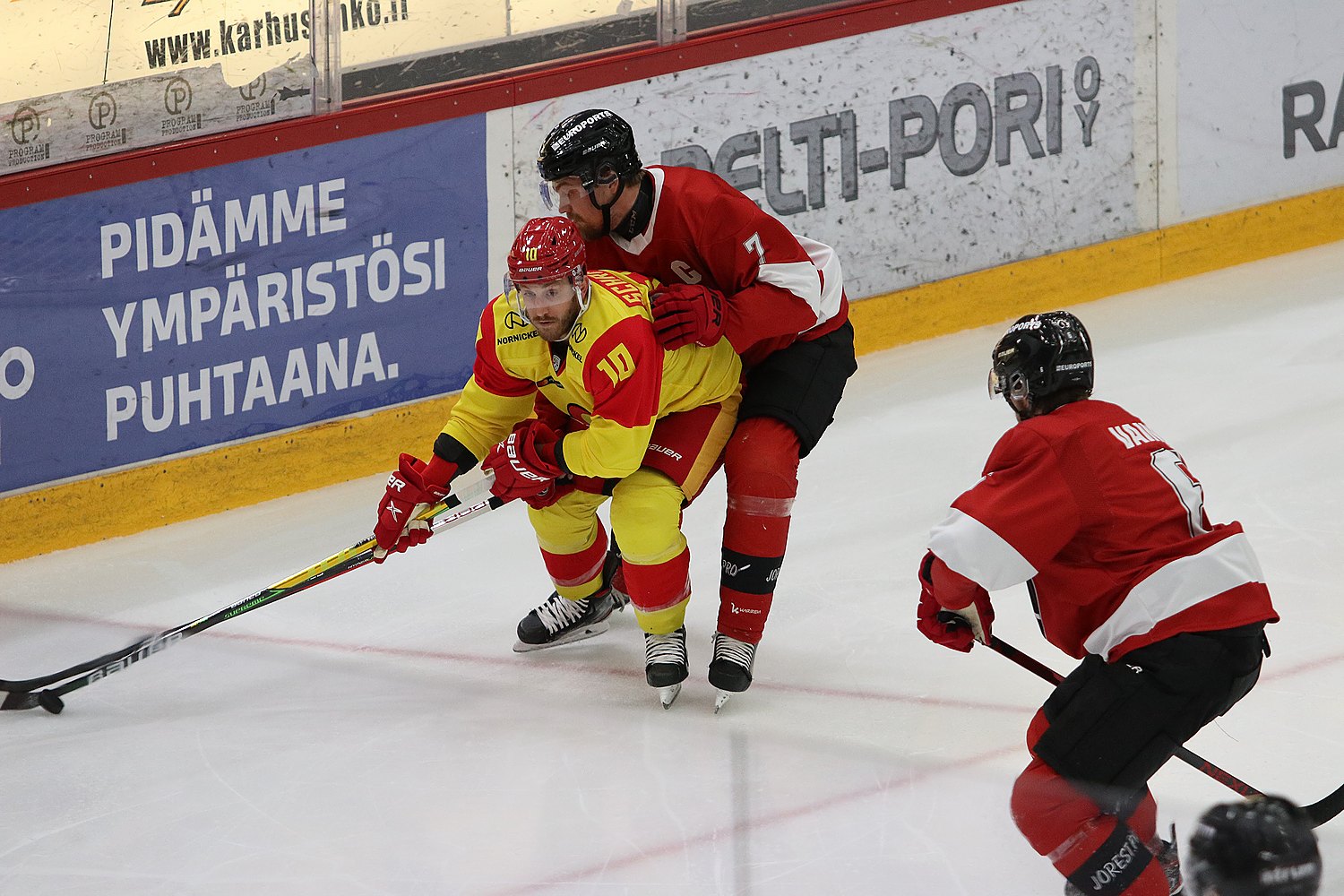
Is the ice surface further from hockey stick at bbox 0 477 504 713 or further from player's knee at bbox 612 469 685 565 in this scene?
player's knee at bbox 612 469 685 565

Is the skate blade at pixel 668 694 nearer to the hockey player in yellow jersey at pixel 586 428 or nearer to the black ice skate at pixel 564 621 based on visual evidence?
the hockey player in yellow jersey at pixel 586 428

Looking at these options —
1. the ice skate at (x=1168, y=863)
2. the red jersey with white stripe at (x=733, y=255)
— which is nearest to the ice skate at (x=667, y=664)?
the red jersey with white stripe at (x=733, y=255)

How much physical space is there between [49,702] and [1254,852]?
230 cm

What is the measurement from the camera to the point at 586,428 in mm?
3229

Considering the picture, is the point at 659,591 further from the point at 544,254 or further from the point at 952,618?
the point at 952,618

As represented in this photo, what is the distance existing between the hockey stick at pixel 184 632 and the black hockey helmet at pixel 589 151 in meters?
0.62

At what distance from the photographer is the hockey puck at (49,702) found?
3.32 meters

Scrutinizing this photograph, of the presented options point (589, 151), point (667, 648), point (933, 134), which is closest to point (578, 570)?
point (667, 648)

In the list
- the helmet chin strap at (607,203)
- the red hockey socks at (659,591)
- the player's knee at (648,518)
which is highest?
the helmet chin strap at (607,203)

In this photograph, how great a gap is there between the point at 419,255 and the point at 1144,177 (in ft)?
8.46

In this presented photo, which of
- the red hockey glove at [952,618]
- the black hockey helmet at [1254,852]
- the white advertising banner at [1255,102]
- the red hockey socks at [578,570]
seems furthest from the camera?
the white advertising banner at [1255,102]

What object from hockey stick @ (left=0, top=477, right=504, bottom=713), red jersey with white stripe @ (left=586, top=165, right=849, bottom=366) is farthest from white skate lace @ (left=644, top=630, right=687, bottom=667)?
red jersey with white stripe @ (left=586, top=165, right=849, bottom=366)

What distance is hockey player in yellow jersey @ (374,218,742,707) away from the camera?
3.05m

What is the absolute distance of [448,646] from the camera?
3.64 metres
